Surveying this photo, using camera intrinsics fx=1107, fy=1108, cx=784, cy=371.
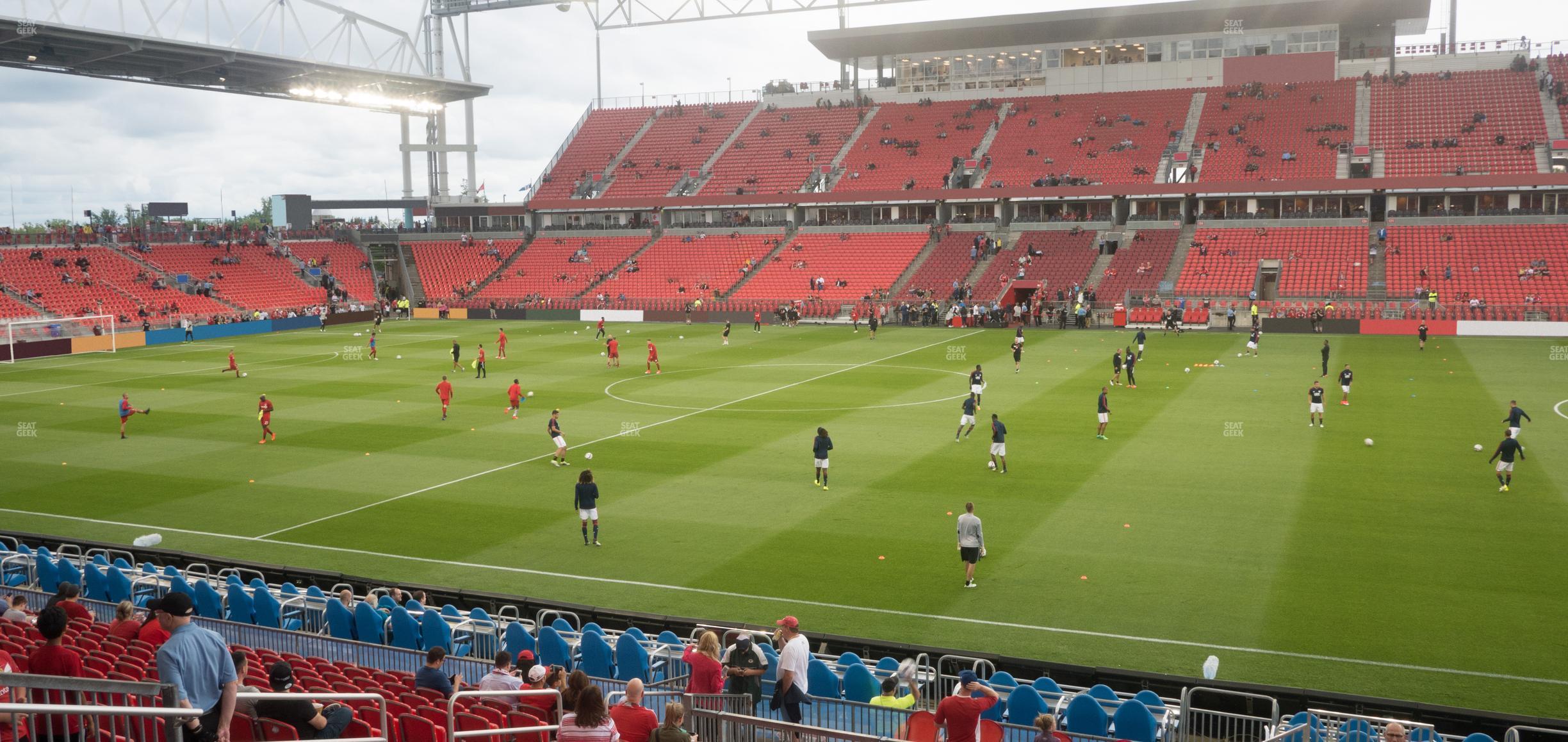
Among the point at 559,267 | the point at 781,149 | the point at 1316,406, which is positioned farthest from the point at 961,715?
the point at 781,149

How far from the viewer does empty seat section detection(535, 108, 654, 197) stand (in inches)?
3524

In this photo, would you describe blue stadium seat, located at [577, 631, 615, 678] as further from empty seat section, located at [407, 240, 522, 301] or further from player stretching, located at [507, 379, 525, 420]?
empty seat section, located at [407, 240, 522, 301]

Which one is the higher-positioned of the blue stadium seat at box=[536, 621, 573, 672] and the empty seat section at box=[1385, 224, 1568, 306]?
the empty seat section at box=[1385, 224, 1568, 306]

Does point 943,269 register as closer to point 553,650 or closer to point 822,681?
point 553,650

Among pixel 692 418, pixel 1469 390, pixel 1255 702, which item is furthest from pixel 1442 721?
pixel 1469 390

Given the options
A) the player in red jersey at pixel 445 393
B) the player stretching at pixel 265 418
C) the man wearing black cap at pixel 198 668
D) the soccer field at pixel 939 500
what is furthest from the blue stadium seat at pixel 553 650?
the player in red jersey at pixel 445 393

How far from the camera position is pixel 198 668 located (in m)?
7.74

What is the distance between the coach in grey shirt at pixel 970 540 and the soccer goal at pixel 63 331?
52.0 meters

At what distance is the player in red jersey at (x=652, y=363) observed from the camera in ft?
142

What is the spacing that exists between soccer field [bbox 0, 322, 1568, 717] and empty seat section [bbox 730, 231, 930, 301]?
26.7 metres

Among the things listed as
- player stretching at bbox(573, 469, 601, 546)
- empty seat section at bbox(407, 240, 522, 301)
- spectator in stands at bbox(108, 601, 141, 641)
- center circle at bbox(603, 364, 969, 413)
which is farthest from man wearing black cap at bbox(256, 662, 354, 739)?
→ empty seat section at bbox(407, 240, 522, 301)

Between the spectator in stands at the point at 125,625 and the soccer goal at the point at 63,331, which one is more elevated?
the soccer goal at the point at 63,331

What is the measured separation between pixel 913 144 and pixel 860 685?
236ft

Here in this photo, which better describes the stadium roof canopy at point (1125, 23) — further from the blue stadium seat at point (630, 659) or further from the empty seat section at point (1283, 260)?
the blue stadium seat at point (630, 659)
